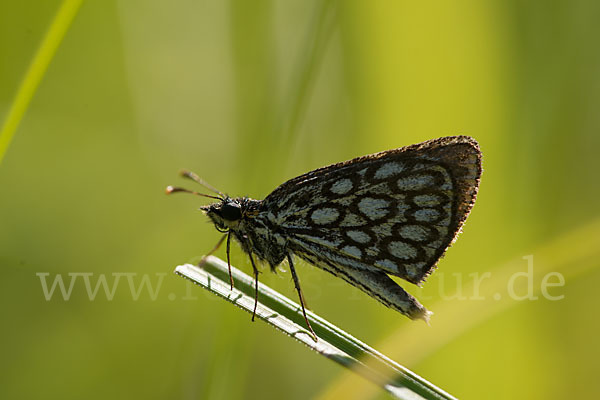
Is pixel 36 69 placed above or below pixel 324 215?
above

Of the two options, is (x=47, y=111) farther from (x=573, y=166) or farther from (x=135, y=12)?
(x=573, y=166)

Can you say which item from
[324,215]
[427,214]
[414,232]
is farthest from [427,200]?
[324,215]

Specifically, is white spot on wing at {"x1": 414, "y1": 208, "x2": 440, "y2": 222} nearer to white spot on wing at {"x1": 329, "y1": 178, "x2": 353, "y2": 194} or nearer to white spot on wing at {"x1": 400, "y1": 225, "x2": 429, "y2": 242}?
white spot on wing at {"x1": 400, "y1": 225, "x2": 429, "y2": 242}

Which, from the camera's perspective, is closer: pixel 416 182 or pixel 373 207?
pixel 416 182

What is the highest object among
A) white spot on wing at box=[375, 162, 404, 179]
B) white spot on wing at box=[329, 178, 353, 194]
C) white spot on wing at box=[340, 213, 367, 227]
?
white spot on wing at box=[329, 178, 353, 194]

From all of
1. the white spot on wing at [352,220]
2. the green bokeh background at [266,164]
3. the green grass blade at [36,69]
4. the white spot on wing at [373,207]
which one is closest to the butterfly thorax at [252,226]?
the green bokeh background at [266,164]

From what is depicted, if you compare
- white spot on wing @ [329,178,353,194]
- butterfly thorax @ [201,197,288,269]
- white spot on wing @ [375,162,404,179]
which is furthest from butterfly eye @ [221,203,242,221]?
white spot on wing @ [375,162,404,179]

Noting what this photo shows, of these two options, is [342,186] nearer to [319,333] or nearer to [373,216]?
[373,216]

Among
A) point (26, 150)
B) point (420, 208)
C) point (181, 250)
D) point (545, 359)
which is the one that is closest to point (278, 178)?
point (420, 208)
